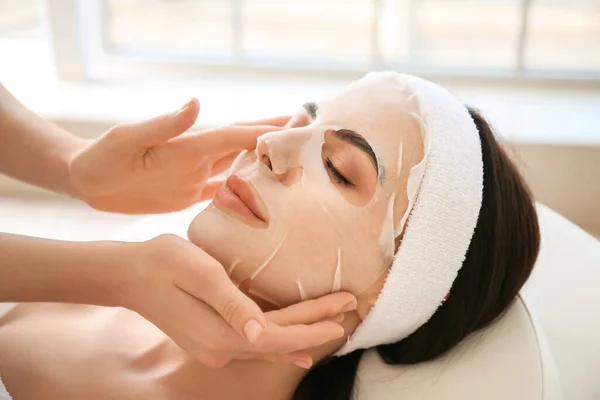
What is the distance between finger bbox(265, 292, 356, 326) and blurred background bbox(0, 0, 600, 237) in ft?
2.87

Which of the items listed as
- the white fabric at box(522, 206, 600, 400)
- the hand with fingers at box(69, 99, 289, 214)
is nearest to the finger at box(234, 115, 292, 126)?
Answer: the hand with fingers at box(69, 99, 289, 214)

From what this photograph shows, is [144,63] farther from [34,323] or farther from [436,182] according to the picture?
[436,182]

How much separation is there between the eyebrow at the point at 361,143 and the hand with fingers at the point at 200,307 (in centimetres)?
26

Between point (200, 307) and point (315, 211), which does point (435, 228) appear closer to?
point (315, 211)

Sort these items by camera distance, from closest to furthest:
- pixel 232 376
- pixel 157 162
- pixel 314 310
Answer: pixel 314 310, pixel 232 376, pixel 157 162

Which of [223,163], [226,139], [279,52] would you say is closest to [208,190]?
[223,163]

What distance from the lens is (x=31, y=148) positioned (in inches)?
50.7

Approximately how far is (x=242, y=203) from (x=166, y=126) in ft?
0.66

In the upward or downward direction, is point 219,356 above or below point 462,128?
below

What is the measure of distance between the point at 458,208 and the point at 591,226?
0.78 m

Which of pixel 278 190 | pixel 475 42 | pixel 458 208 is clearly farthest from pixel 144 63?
pixel 458 208

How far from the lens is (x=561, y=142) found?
1.62m

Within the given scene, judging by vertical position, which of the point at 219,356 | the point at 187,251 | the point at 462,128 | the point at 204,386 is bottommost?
the point at 204,386

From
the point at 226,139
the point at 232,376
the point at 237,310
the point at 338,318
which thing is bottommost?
the point at 232,376
